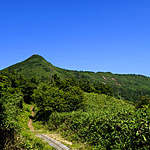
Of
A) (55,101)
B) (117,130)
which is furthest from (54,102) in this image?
(117,130)

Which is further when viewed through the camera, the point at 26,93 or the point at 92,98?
the point at 26,93

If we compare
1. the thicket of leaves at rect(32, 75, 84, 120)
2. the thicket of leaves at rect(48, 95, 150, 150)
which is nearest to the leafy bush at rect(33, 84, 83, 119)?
the thicket of leaves at rect(32, 75, 84, 120)

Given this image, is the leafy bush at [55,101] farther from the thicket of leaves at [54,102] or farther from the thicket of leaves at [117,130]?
the thicket of leaves at [117,130]

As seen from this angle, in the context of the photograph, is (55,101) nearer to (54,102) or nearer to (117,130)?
(54,102)

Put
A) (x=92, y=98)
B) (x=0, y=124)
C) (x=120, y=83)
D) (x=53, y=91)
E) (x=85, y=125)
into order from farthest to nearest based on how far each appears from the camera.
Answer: (x=120, y=83), (x=92, y=98), (x=53, y=91), (x=85, y=125), (x=0, y=124)

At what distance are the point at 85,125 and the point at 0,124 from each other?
5.94 metres

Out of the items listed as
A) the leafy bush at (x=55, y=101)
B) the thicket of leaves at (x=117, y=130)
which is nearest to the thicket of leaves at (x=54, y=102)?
the leafy bush at (x=55, y=101)

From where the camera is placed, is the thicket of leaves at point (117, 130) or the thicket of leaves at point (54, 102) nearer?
the thicket of leaves at point (117, 130)

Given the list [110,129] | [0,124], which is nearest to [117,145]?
[110,129]

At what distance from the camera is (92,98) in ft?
132

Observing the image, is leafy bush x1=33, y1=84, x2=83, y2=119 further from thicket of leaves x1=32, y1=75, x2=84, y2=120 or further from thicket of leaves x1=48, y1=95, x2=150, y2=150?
thicket of leaves x1=48, y1=95, x2=150, y2=150

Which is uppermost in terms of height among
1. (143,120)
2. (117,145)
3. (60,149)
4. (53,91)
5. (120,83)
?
(120,83)

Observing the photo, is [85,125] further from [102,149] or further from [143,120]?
[143,120]

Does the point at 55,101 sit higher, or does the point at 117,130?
the point at 55,101
